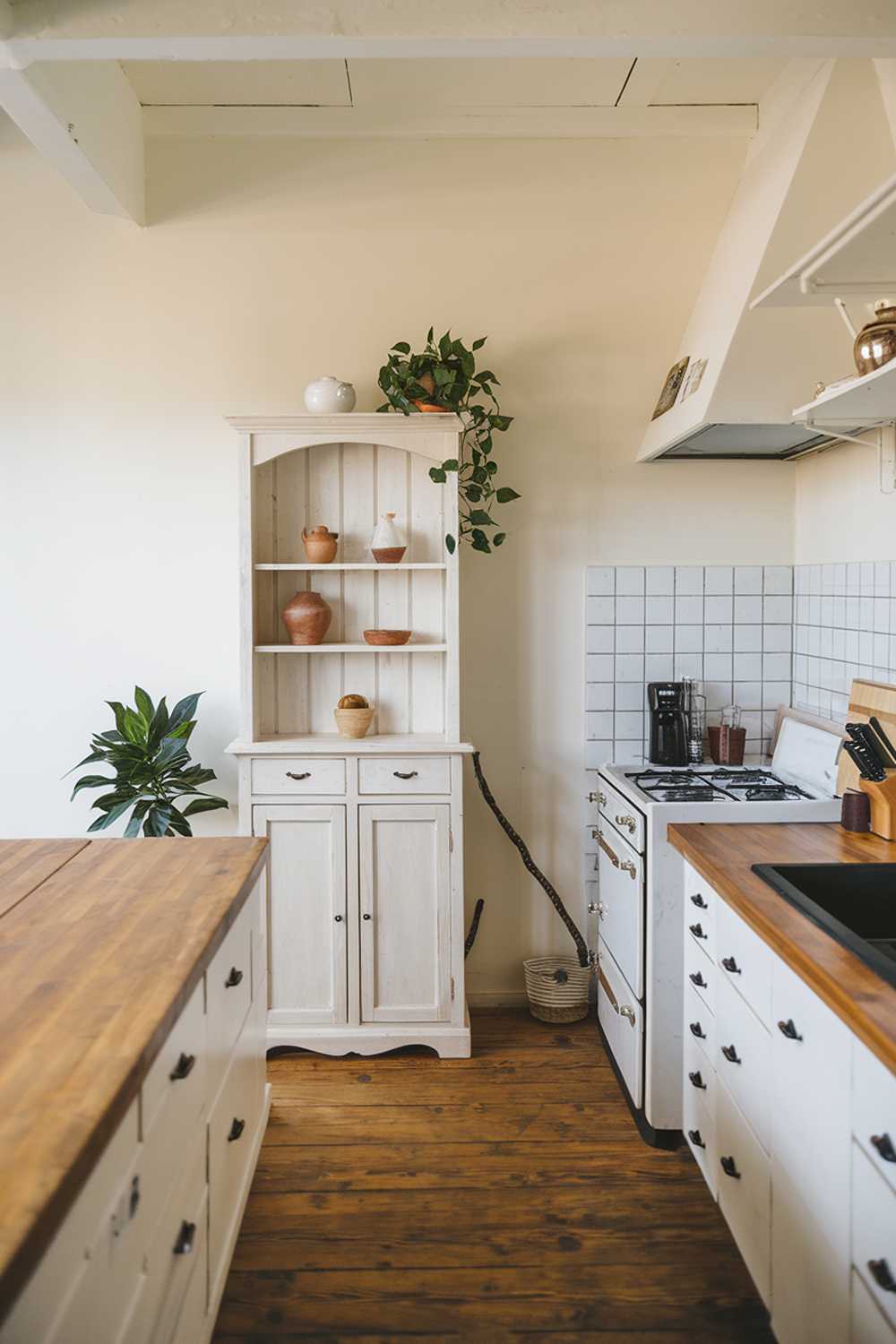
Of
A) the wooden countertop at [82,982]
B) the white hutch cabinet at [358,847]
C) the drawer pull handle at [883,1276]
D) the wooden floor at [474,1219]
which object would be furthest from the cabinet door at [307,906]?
the drawer pull handle at [883,1276]

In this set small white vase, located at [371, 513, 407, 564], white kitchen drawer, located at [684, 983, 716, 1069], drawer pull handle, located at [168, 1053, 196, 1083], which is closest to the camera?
Answer: drawer pull handle, located at [168, 1053, 196, 1083]

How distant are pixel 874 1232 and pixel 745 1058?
0.61 m

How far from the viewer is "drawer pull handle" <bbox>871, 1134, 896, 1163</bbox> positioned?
129 cm

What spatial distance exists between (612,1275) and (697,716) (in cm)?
178

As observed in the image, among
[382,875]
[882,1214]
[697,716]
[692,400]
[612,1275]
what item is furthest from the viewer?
[697,716]

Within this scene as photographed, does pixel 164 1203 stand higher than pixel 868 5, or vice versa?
pixel 868 5

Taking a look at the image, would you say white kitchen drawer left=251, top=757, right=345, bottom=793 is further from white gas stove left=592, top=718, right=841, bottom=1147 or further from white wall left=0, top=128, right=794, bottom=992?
white gas stove left=592, top=718, right=841, bottom=1147

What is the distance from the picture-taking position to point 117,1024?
4.50 ft

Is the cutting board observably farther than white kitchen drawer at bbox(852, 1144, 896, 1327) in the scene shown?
Yes

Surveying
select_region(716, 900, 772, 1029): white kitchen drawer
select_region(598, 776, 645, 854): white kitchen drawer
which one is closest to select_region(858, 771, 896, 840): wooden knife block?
select_region(716, 900, 772, 1029): white kitchen drawer

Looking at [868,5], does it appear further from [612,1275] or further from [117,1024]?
[612,1275]

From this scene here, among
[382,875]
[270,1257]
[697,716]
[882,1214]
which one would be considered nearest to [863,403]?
[697,716]

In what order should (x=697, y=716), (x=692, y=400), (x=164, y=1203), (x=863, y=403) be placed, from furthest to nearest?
1. (x=697, y=716)
2. (x=692, y=400)
3. (x=863, y=403)
4. (x=164, y=1203)

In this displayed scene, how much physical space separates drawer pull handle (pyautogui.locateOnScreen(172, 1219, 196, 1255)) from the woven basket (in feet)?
6.32
